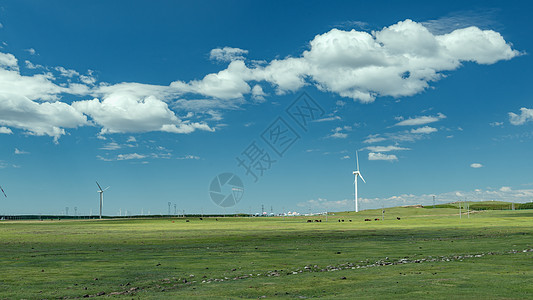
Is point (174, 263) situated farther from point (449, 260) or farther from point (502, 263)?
point (502, 263)

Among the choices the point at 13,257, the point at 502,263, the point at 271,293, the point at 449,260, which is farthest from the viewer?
the point at 13,257

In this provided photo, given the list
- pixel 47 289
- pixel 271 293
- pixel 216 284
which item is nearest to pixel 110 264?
pixel 47 289

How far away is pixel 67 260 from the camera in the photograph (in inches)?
1334

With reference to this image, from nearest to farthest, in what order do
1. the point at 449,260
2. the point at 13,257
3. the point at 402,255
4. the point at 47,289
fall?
the point at 47,289 < the point at 449,260 < the point at 402,255 < the point at 13,257

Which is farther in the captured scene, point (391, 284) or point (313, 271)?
point (313, 271)

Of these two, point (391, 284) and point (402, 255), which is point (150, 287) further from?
point (402, 255)

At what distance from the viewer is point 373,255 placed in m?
34.0

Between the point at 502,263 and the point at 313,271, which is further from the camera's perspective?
the point at 502,263

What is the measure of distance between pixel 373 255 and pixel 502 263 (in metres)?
8.99

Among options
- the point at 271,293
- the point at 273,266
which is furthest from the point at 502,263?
the point at 271,293

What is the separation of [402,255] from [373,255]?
2020 millimetres

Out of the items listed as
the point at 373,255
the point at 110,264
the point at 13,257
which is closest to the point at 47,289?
the point at 110,264

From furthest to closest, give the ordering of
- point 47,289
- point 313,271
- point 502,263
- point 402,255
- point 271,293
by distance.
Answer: point 402,255, point 502,263, point 313,271, point 47,289, point 271,293

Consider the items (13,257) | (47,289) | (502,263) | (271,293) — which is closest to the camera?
(271,293)
